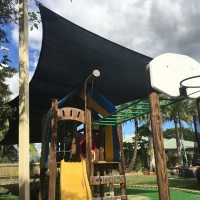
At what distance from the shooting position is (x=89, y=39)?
564 cm

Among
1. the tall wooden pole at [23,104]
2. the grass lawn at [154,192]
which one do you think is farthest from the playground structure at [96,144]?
the grass lawn at [154,192]

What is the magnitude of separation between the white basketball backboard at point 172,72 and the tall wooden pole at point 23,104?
8.49 ft

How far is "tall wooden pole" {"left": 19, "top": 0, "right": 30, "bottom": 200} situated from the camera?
191 inches

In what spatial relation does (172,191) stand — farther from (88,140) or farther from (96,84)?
(96,84)

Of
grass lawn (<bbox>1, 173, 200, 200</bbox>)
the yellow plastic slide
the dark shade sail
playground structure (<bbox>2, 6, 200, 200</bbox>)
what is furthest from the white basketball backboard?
grass lawn (<bbox>1, 173, 200, 200</bbox>)

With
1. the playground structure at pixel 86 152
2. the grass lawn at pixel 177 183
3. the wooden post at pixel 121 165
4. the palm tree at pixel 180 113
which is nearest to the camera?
the playground structure at pixel 86 152

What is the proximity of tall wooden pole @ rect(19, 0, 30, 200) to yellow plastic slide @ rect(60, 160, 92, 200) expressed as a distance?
0.95m

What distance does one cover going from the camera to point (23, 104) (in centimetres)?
502

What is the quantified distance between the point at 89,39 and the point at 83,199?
11.2ft

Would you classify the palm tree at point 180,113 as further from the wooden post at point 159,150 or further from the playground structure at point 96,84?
the wooden post at point 159,150

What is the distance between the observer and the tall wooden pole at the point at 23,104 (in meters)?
4.84

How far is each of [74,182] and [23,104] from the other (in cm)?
211

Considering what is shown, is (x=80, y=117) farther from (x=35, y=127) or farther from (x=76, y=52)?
(x=35, y=127)

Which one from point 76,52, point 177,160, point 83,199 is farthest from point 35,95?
point 177,160
